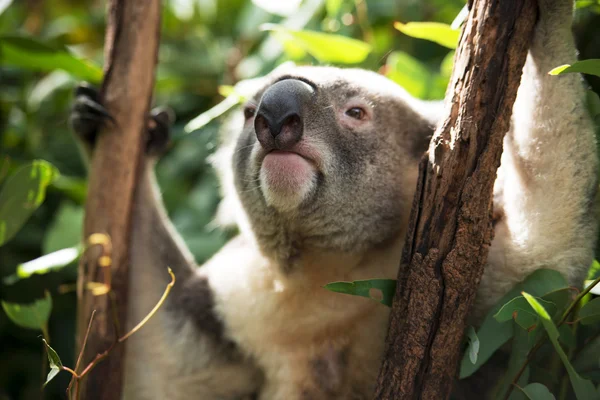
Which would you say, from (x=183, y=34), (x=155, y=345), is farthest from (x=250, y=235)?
(x=183, y=34)

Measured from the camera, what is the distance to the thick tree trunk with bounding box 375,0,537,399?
1.63 m

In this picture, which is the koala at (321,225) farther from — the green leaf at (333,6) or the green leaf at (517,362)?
the green leaf at (333,6)

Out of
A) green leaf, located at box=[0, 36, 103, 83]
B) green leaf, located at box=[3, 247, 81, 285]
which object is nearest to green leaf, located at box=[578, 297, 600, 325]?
green leaf, located at box=[3, 247, 81, 285]

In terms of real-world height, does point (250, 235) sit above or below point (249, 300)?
above

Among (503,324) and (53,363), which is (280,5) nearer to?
(503,324)

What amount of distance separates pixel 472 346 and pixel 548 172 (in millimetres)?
575

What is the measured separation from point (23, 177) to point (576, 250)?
1963 mm

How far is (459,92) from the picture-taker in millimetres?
1668

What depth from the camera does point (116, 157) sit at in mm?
2494

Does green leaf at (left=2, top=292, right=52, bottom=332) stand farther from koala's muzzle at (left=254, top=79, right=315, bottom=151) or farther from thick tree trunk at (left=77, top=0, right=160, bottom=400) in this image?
koala's muzzle at (left=254, top=79, right=315, bottom=151)

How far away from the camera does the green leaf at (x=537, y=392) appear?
170cm

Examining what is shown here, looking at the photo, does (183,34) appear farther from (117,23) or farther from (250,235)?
(250,235)

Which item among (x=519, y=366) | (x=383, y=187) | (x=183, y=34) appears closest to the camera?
(x=519, y=366)

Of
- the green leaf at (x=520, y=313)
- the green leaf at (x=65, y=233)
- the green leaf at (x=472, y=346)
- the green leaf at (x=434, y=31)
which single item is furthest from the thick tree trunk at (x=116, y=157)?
the green leaf at (x=520, y=313)
